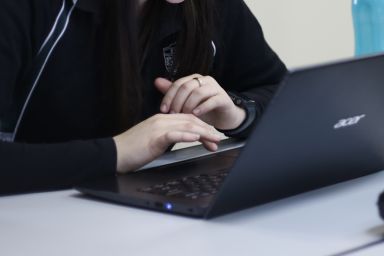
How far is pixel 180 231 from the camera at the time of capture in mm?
750

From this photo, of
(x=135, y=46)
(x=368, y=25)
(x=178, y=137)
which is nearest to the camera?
(x=178, y=137)

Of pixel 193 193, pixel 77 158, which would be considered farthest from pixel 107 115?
pixel 193 193

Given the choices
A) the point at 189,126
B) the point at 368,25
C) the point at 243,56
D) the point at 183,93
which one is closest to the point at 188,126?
the point at 189,126

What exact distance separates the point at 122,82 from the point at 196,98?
0.60 ft

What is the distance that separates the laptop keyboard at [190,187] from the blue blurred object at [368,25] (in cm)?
141

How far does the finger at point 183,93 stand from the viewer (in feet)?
3.74

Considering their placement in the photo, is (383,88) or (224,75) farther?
(224,75)

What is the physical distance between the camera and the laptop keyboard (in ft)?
2.77

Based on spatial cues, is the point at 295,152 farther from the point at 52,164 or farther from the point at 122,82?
the point at 122,82

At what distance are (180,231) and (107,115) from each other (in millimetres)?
622

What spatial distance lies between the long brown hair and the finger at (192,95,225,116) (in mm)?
175

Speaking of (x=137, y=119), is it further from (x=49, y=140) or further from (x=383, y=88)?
(x=383, y=88)

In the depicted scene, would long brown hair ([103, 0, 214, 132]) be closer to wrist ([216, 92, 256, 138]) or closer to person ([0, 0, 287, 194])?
person ([0, 0, 287, 194])

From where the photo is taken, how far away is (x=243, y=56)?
1.55m
